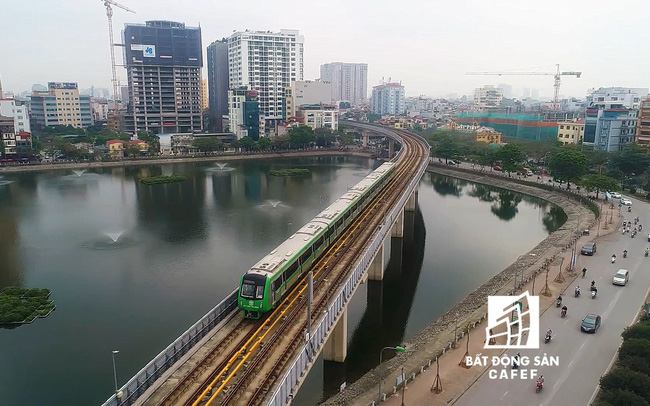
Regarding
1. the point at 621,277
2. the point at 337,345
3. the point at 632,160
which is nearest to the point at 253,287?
the point at 337,345

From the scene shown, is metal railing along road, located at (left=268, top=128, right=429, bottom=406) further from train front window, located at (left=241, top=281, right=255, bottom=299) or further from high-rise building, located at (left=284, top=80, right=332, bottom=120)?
high-rise building, located at (left=284, top=80, right=332, bottom=120)

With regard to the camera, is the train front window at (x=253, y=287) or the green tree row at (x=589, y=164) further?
the green tree row at (x=589, y=164)

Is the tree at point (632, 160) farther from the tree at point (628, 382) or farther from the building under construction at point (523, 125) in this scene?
the tree at point (628, 382)

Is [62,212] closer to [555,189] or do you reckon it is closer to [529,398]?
[529,398]

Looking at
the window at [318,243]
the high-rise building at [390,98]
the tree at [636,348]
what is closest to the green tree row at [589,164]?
the tree at [636,348]

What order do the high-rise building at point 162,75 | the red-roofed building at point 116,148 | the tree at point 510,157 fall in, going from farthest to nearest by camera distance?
1. the high-rise building at point 162,75
2. the red-roofed building at point 116,148
3. the tree at point 510,157

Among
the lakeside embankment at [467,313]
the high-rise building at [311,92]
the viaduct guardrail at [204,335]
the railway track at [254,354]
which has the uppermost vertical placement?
the high-rise building at [311,92]
